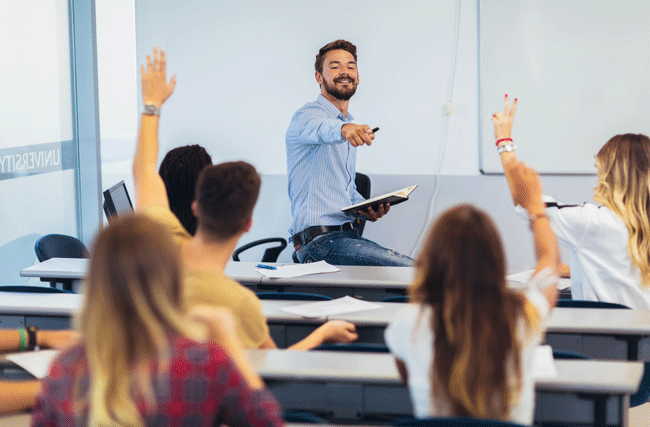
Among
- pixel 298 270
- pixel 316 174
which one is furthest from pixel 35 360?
pixel 316 174

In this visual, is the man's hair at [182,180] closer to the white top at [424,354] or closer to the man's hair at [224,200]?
the man's hair at [224,200]

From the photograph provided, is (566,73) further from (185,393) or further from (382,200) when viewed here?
(185,393)

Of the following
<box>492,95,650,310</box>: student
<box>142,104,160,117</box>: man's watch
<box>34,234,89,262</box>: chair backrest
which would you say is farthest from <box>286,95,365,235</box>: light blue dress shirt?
<box>142,104,160,117</box>: man's watch

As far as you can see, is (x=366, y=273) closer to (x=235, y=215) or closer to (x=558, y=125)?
(x=235, y=215)

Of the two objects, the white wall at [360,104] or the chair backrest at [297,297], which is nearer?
the chair backrest at [297,297]

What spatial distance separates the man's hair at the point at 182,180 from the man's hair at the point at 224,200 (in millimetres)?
599

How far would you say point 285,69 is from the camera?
521 centimetres

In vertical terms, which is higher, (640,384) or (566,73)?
(566,73)

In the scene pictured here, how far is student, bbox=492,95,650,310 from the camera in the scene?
2.41m

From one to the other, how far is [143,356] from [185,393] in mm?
89

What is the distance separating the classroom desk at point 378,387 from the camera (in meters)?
1.66

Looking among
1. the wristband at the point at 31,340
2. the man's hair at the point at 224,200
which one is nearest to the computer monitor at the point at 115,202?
the wristband at the point at 31,340

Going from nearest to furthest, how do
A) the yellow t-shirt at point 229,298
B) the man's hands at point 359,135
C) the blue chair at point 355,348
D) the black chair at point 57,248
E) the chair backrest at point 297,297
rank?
the yellow t-shirt at point 229,298 < the blue chair at point 355,348 < the chair backrest at point 297,297 < the man's hands at point 359,135 < the black chair at point 57,248

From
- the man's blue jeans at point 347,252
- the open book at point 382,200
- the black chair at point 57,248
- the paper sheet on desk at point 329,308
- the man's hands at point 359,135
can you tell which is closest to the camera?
the paper sheet on desk at point 329,308
